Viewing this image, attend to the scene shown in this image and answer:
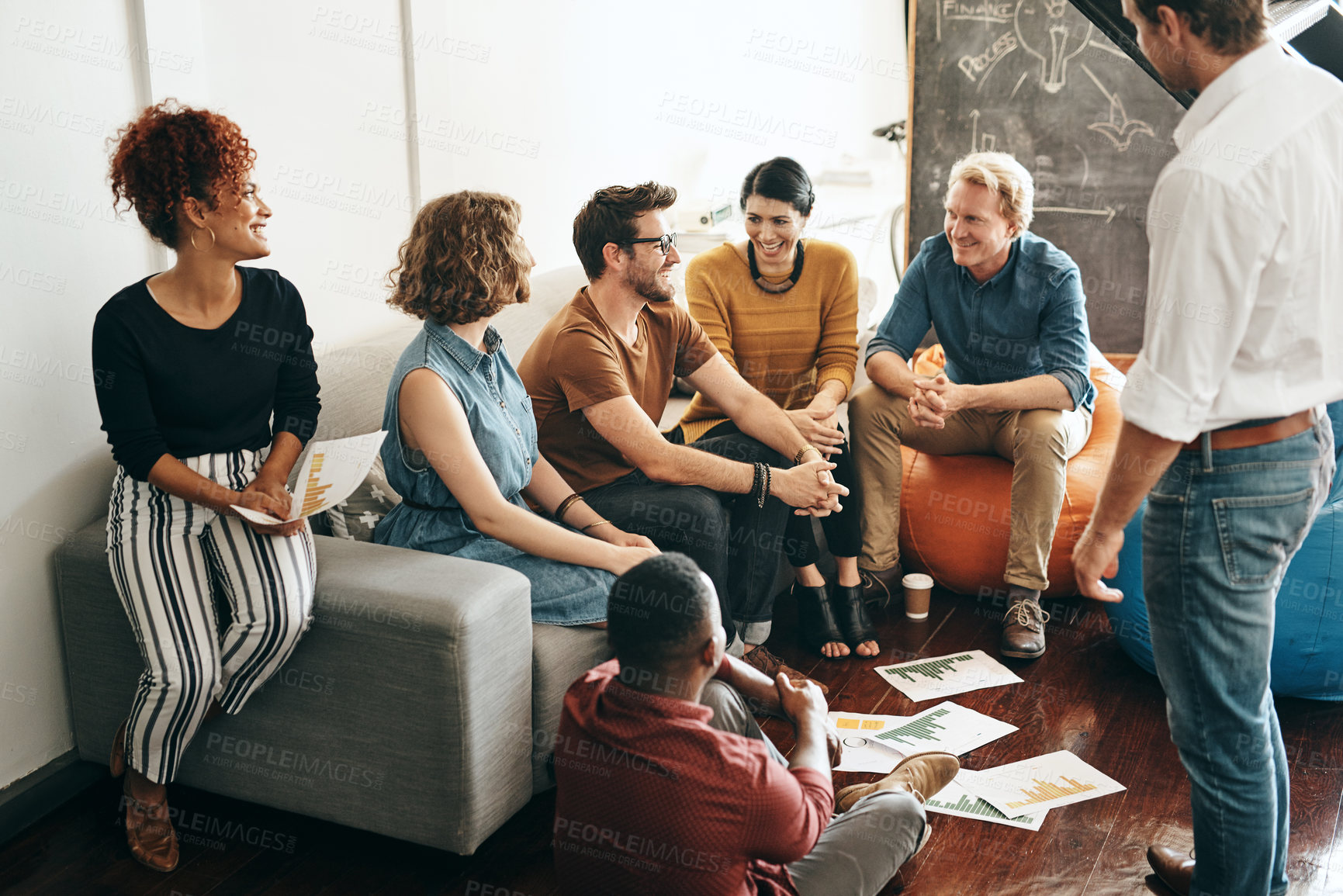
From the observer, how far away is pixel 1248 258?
1.32 meters

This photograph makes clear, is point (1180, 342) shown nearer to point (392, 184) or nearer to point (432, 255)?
point (432, 255)

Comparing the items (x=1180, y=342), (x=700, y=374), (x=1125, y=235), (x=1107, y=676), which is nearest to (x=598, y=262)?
(x=700, y=374)

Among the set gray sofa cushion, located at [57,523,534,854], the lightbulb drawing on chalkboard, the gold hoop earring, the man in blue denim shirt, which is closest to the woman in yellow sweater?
the man in blue denim shirt

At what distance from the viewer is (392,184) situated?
9.35 feet

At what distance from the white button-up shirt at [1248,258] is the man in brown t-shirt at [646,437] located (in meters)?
1.14

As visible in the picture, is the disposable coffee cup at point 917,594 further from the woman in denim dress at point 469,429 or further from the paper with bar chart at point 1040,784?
the woman in denim dress at point 469,429

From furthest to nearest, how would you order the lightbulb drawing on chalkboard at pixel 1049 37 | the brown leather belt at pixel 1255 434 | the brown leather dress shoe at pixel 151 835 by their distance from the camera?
the lightbulb drawing on chalkboard at pixel 1049 37 → the brown leather dress shoe at pixel 151 835 → the brown leather belt at pixel 1255 434

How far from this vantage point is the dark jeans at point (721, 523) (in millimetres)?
2342

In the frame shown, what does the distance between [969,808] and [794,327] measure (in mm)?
1422

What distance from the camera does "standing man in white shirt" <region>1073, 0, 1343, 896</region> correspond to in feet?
4.37

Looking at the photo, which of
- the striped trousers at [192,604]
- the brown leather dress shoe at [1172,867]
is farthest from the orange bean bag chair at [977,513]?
the striped trousers at [192,604]

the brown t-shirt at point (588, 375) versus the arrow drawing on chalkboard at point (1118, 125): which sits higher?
the arrow drawing on chalkboard at point (1118, 125)

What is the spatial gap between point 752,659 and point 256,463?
Answer: 1.23 meters

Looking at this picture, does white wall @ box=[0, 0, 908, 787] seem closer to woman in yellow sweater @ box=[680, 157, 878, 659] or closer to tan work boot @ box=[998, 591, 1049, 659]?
woman in yellow sweater @ box=[680, 157, 878, 659]
